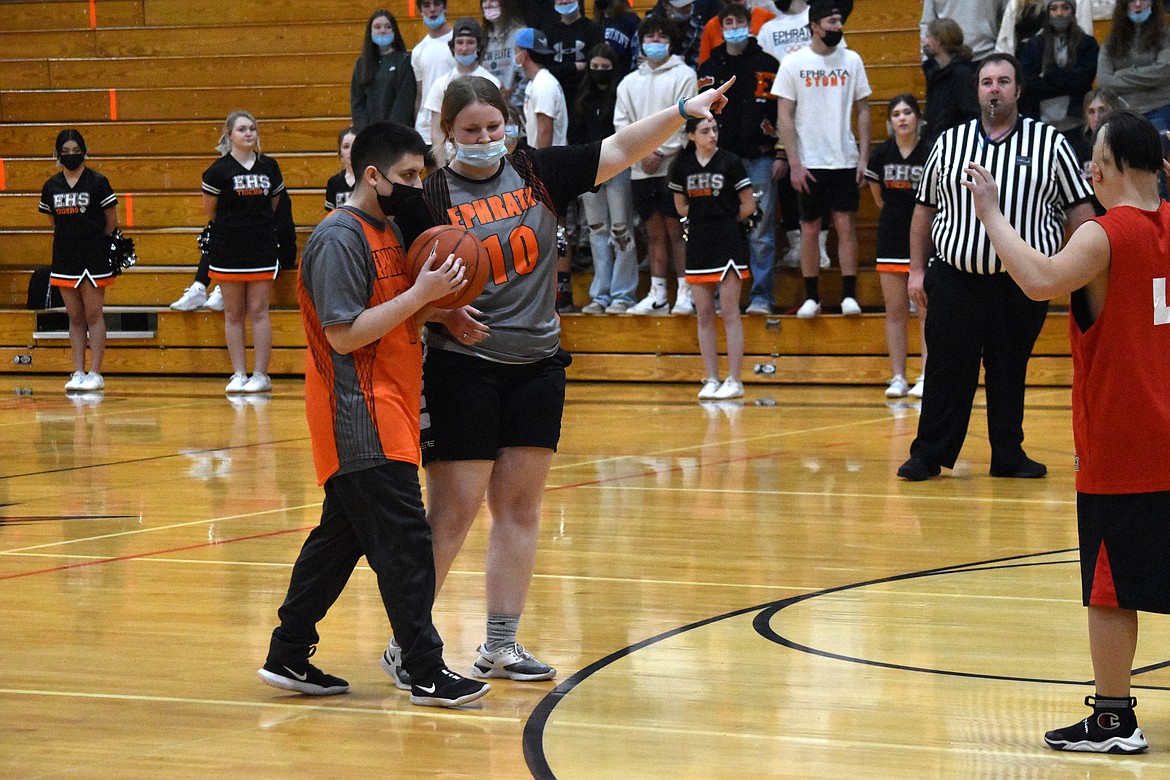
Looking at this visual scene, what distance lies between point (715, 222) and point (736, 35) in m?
1.66

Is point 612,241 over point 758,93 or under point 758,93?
under

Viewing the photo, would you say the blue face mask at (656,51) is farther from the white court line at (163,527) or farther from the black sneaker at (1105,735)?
the black sneaker at (1105,735)

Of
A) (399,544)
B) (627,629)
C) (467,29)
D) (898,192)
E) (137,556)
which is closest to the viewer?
(399,544)

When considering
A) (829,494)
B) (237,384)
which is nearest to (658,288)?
(237,384)

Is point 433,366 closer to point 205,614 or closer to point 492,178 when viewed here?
point 492,178

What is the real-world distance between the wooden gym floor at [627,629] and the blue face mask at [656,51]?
14.2ft

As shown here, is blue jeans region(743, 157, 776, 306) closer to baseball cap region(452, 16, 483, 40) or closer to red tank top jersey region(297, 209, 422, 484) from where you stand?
baseball cap region(452, 16, 483, 40)

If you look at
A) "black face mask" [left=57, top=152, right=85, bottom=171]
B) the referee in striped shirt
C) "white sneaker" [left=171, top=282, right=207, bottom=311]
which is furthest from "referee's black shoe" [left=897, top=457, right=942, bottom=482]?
"white sneaker" [left=171, top=282, right=207, bottom=311]

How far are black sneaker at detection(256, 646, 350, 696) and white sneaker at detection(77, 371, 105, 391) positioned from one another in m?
9.22

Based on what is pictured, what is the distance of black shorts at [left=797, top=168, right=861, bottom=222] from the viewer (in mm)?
11242

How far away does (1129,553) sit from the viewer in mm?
3195

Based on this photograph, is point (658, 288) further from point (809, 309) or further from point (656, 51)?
point (656, 51)

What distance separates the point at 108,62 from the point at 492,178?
13.7 m

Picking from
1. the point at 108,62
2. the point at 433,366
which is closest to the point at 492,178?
the point at 433,366
